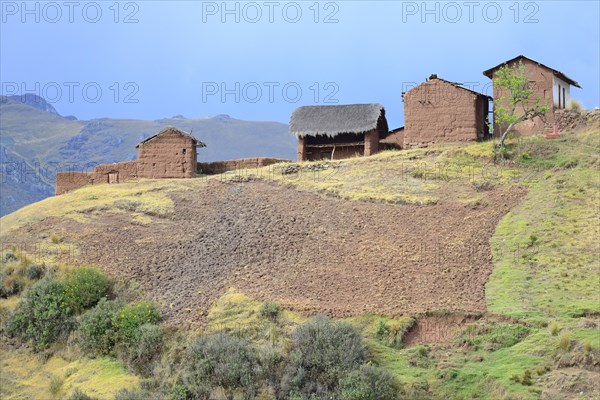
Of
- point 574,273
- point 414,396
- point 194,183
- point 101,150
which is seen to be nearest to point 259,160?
point 194,183

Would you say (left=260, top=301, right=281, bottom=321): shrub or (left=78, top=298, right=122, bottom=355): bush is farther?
(left=78, top=298, right=122, bottom=355): bush

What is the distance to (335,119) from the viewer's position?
44312mm

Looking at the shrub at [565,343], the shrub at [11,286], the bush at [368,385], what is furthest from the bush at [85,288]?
A: the shrub at [565,343]

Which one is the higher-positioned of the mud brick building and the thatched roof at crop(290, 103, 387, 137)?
Result: the thatched roof at crop(290, 103, 387, 137)

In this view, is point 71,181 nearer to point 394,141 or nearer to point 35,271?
point 35,271

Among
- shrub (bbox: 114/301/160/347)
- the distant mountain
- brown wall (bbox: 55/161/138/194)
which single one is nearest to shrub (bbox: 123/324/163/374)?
shrub (bbox: 114/301/160/347)

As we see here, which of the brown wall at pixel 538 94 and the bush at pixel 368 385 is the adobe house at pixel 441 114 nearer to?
the brown wall at pixel 538 94

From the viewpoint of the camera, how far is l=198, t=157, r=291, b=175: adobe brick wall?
44312 millimetres

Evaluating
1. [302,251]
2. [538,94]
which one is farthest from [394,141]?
[302,251]

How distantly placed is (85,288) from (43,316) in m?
1.62

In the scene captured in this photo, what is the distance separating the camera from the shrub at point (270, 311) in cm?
2630

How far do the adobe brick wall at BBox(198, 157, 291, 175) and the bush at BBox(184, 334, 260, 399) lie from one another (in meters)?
20.5

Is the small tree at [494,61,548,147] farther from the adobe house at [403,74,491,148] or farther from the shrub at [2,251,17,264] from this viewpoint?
the shrub at [2,251,17,264]

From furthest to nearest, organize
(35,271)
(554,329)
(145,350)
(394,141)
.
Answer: (394,141) < (35,271) < (145,350) < (554,329)
